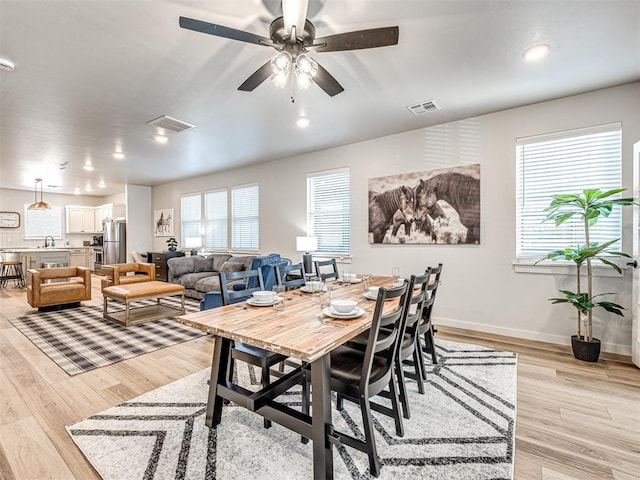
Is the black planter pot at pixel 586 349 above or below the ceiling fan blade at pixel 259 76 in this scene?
below

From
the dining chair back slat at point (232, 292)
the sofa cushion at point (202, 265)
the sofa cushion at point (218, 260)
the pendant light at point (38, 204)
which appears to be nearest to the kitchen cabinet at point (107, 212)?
the pendant light at point (38, 204)

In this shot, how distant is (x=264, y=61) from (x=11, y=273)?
8984 mm

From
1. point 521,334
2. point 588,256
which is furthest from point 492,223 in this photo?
point 521,334

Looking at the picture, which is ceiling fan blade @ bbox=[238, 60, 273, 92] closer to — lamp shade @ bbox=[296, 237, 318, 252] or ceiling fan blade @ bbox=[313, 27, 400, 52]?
ceiling fan blade @ bbox=[313, 27, 400, 52]

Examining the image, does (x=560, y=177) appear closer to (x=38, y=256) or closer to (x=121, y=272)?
(x=121, y=272)

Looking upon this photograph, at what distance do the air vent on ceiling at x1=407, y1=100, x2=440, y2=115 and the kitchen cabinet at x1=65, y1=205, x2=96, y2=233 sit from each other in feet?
37.6

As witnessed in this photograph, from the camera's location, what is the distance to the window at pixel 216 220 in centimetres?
711

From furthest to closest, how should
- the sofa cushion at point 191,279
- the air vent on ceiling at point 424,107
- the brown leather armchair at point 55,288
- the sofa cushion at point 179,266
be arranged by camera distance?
1. the sofa cushion at point 179,266
2. the sofa cushion at point 191,279
3. the brown leather armchair at point 55,288
4. the air vent on ceiling at point 424,107

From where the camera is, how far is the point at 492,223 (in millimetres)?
3828

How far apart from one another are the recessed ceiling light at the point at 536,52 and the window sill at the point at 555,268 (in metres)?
2.17

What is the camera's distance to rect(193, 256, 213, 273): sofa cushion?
6.73 meters

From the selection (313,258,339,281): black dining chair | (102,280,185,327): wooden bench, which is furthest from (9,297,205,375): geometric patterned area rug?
(313,258,339,281): black dining chair

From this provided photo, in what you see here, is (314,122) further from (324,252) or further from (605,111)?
(605,111)

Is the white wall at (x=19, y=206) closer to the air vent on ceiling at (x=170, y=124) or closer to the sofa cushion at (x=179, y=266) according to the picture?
the sofa cushion at (x=179, y=266)
